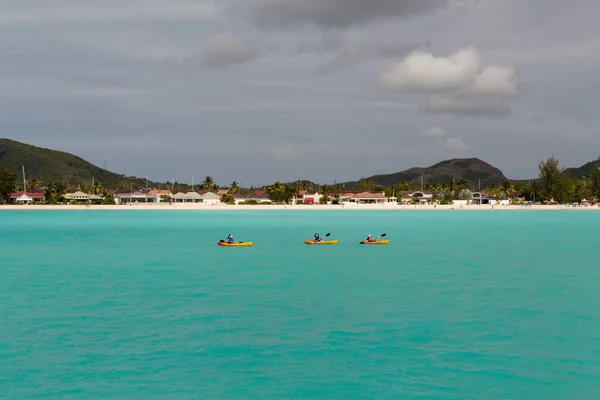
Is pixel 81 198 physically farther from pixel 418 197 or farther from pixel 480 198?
pixel 480 198

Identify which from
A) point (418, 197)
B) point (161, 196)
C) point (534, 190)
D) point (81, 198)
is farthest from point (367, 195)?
point (81, 198)

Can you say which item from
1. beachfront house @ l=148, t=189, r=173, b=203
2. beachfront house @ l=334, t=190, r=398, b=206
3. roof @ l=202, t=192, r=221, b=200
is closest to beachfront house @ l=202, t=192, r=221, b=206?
roof @ l=202, t=192, r=221, b=200

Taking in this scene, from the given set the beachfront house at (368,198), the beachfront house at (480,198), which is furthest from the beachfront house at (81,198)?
the beachfront house at (480,198)

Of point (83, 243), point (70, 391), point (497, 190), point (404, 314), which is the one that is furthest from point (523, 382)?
point (497, 190)

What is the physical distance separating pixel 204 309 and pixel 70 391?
925cm

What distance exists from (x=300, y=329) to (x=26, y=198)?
573 feet

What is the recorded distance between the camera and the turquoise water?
14.8m

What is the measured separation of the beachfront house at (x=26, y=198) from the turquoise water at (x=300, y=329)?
5812 inches

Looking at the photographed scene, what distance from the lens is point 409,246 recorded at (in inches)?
2024

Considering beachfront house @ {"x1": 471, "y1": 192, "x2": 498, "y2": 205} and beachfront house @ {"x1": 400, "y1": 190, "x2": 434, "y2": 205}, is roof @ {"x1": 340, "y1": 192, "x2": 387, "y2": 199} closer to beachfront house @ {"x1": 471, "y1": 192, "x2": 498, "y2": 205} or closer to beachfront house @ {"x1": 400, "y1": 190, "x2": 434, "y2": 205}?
beachfront house @ {"x1": 400, "y1": 190, "x2": 434, "y2": 205}

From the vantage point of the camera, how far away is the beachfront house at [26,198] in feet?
569

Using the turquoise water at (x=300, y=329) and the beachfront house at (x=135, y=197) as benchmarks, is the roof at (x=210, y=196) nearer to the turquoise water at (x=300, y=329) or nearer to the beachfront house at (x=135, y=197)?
the beachfront house at (x=135, y=197)

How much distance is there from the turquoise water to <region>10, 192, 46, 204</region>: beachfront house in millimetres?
147624

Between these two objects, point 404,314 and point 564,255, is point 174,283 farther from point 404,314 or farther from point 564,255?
point 564,255
